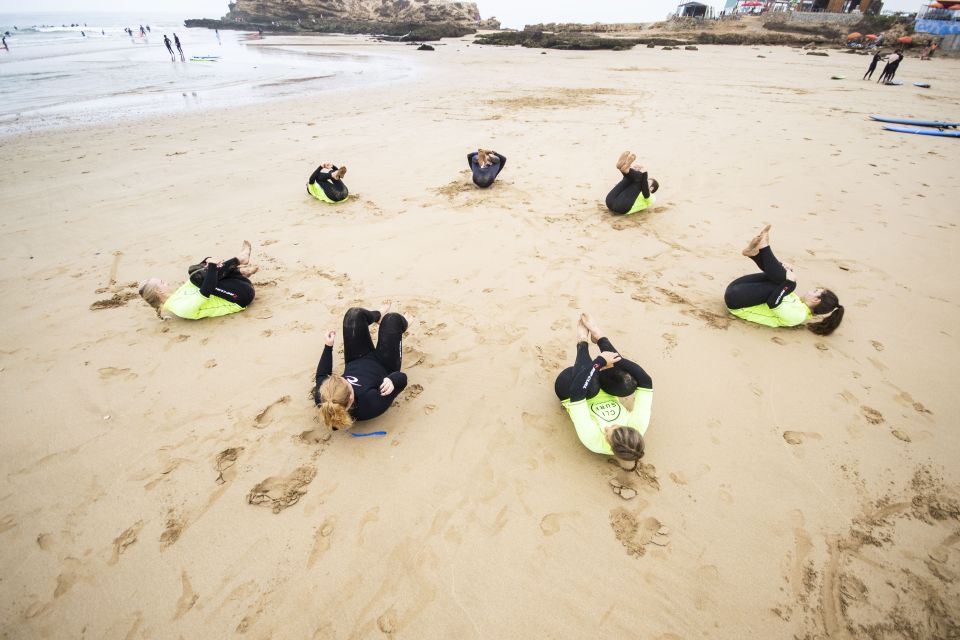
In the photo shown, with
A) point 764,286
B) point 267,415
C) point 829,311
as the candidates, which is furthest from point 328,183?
point 829,311

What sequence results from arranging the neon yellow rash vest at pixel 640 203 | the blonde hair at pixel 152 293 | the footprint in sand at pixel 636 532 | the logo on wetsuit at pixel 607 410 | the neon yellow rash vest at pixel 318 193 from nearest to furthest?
the footprint in sand at pixel 636 532 < the logo on wetsuit at pixel 607 410 < the blonde hair at pixel 152 293 < the neon yellow rash vest at pixel 640 203 < the neon yellow rash vest at pixel 318 193

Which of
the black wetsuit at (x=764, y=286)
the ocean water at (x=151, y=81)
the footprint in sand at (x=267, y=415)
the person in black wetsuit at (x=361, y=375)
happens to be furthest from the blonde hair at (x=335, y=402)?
the ocean water at (x=151, y=81)

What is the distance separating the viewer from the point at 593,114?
36.5 ft

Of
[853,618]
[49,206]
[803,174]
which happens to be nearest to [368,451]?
[853,618]

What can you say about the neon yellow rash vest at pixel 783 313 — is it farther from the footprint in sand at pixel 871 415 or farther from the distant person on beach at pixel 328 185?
the distant person on beach at pixel 328 185

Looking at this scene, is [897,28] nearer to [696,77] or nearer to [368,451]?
[696,77]

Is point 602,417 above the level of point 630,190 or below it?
below

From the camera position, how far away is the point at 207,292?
13.8 ft

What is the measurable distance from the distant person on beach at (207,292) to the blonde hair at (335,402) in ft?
7.67

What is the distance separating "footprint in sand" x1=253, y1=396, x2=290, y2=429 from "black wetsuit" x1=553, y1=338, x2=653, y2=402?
2.41 metres

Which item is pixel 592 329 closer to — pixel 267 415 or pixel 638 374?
pixel 638 374

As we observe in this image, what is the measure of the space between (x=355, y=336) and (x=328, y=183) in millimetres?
4224

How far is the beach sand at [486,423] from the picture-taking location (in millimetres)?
2283

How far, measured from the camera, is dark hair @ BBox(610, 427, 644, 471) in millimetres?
2547
